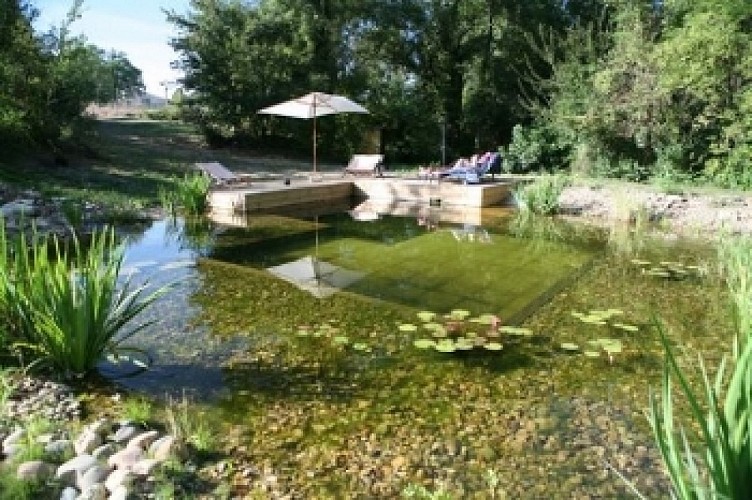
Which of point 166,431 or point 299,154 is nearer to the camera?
point 166,431

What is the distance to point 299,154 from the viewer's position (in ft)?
60.1

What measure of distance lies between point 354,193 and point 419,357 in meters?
8.83

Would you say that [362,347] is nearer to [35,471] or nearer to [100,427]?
[100,427]

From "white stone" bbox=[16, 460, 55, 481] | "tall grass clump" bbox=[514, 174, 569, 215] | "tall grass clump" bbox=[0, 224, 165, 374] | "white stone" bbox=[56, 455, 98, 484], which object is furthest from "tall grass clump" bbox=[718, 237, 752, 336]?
"tall grass clump" bbox=[514, 174, 569, 215]

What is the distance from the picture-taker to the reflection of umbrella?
5.84m

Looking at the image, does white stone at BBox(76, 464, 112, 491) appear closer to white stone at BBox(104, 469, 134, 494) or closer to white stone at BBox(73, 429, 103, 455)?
white stone at BBox(104, 469, 134, 494)

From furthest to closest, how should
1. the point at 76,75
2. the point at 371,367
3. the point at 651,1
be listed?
the point at 651,1 < the point at 76,75 < the point at 371,367

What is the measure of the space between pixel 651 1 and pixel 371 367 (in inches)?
510

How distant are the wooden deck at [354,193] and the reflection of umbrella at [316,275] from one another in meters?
3.36

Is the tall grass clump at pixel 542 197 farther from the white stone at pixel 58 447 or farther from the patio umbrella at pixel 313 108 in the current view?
the white stone at pixel 58 447

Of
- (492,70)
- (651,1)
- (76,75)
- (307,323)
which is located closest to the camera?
(307,323)

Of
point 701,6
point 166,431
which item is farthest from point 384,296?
point 701,6

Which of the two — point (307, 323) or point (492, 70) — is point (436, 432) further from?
point (492, 70)

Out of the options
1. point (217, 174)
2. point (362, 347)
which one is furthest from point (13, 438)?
point (217, 174)
